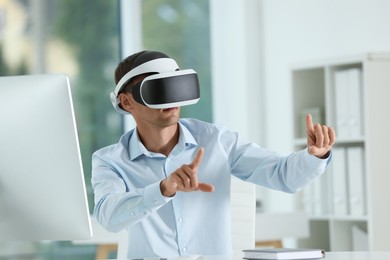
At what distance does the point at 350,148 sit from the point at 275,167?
71.5 inches

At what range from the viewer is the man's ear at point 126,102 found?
2.63 meters

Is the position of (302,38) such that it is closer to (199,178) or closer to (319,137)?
(199,178)

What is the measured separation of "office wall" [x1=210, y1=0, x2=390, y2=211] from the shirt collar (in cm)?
243

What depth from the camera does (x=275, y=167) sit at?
2576mm

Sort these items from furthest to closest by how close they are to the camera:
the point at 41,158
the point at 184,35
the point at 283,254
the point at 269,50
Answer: the point at 184,35 → the point at 269,50 → the point at 283,254 → the point at 41,158

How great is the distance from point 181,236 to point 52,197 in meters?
0.70

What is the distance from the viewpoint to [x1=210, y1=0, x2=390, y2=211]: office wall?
5.06 metres

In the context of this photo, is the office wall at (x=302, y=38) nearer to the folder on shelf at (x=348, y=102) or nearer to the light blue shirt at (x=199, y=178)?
the folder on shelf at (x=348, y=102)

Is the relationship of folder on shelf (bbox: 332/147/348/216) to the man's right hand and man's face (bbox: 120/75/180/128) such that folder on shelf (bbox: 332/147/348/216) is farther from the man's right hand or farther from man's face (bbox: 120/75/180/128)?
the man's right hand

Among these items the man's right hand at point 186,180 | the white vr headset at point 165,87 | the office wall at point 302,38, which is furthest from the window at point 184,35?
the man's right hand at point 186,180

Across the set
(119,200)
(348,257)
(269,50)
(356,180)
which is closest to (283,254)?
(348,257)

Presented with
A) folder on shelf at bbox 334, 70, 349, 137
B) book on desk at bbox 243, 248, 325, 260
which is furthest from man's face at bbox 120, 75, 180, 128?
folder on shelf at bbox 334, 70, 349, 137

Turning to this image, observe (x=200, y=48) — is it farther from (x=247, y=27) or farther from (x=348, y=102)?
(x=348, y=102)

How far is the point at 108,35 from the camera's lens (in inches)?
221
